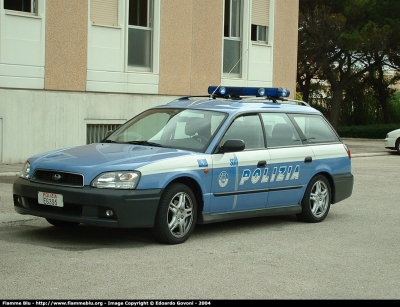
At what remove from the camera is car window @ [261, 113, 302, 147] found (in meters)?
10.0

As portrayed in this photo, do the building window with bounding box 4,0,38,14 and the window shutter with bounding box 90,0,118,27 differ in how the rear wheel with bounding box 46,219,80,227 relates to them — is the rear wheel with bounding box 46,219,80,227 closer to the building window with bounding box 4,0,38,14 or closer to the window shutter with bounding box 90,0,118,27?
the building window with bounding box 4,0,38,14

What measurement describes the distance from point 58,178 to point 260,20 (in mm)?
17289

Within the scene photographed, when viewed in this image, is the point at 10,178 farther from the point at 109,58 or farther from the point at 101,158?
the point at 101,158

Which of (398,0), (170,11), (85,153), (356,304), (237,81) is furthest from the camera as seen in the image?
(398,0)

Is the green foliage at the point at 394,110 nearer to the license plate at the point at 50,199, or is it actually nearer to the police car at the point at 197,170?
the police car at the point at 197,170

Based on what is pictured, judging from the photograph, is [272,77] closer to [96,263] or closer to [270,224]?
[270,224]

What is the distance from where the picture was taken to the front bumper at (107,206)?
26.3 feet

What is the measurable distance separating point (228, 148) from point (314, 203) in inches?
80.8

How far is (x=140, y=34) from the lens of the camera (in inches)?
831

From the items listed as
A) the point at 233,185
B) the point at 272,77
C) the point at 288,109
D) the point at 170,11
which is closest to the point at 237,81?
the point at 272,77

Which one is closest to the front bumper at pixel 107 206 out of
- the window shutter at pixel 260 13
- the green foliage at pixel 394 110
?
the window shutter at pixel 260 13

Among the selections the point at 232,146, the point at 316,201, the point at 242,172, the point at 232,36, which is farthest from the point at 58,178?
the point at 232,36

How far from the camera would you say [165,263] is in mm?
7441

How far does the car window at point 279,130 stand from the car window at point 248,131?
133 millimetres
